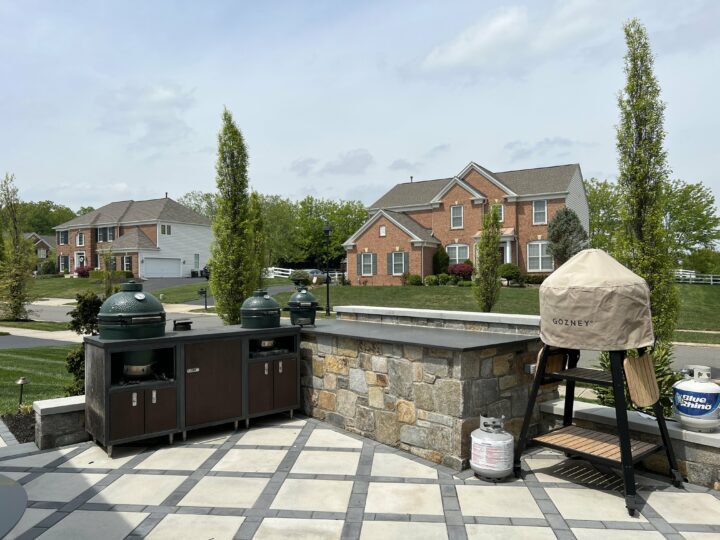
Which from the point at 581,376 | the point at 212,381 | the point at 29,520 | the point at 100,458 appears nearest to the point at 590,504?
the point at 581,376

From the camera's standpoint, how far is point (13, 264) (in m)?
22.9

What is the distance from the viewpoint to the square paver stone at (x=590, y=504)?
177 inches

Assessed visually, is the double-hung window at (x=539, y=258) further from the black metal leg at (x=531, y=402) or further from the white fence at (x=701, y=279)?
the black metal leg at (x=531, y=402)

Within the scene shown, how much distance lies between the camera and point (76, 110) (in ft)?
37.4

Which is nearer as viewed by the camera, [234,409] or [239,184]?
[234,409]

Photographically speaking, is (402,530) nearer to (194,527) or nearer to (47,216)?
(194,527)

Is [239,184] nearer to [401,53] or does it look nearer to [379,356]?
[401,53]

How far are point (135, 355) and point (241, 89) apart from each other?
838cm

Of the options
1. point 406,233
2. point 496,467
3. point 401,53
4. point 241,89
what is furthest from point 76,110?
point 406,233

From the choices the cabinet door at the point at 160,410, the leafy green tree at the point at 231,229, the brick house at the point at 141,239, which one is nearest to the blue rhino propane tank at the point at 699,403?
the cabinet door at the point at 160,410

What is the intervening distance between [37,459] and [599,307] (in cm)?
661

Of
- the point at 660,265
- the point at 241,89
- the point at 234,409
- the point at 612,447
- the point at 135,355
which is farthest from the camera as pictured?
the point at 241,89

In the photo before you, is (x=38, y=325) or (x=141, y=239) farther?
(x=141, y=239)

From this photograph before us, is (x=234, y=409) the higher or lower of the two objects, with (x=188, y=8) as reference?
lower
